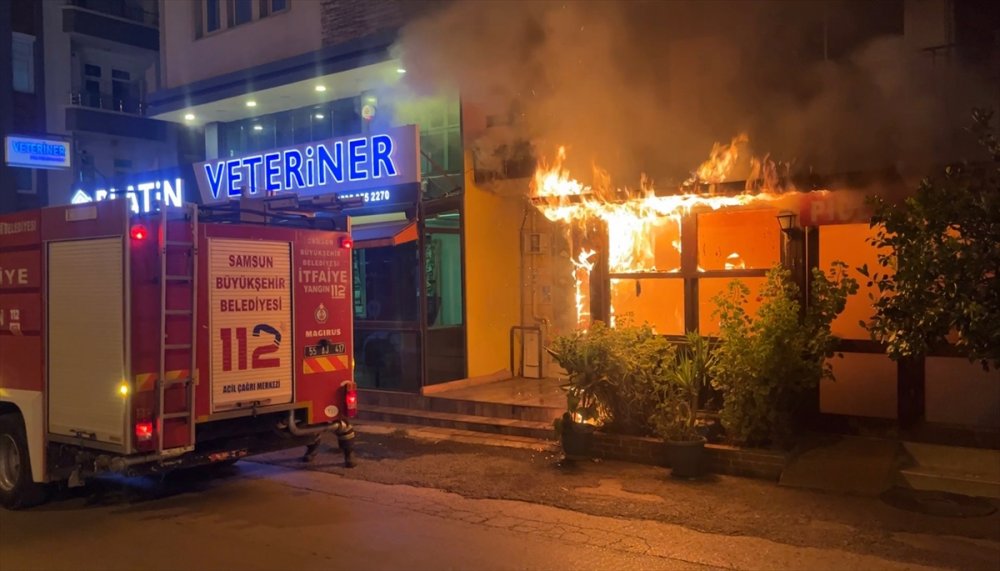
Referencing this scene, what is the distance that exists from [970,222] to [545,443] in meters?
5.16

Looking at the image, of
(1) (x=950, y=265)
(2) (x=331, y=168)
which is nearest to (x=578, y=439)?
(1) (x=950, y=265)

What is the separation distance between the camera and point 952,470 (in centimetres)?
696

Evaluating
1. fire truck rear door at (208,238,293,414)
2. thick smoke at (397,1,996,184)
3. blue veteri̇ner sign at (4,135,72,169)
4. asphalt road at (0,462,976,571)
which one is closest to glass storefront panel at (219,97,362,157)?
thick smoke at (397,1,996,184)

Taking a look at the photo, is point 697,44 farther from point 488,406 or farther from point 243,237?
point 243,237

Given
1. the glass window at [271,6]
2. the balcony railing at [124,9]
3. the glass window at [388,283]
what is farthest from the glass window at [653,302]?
the balcony railing at [124,9]

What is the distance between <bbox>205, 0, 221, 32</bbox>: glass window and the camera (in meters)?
14.7

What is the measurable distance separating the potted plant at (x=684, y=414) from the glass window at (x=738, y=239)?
1336 mm

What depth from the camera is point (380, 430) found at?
1000cm

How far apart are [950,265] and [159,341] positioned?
558 centimetres

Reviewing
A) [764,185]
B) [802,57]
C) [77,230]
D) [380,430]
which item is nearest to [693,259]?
[764,185]

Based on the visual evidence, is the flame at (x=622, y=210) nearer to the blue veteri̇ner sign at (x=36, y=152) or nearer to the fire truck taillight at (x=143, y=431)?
the fire truck taillight at (x=143, y=431)

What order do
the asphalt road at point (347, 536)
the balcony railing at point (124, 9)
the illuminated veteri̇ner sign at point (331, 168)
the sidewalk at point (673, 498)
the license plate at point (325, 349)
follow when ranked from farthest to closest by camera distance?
the balcony railing at point (124, 9) < the illuminated veteri̇ner sign at point (331, 168) < the license plate at point (325, 349) < the sidewalk at point (673, 498) < the asphalt road at point (347, 536)

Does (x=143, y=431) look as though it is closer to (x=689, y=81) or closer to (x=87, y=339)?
(x=87, y=339)

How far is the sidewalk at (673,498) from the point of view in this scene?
18.0ft
